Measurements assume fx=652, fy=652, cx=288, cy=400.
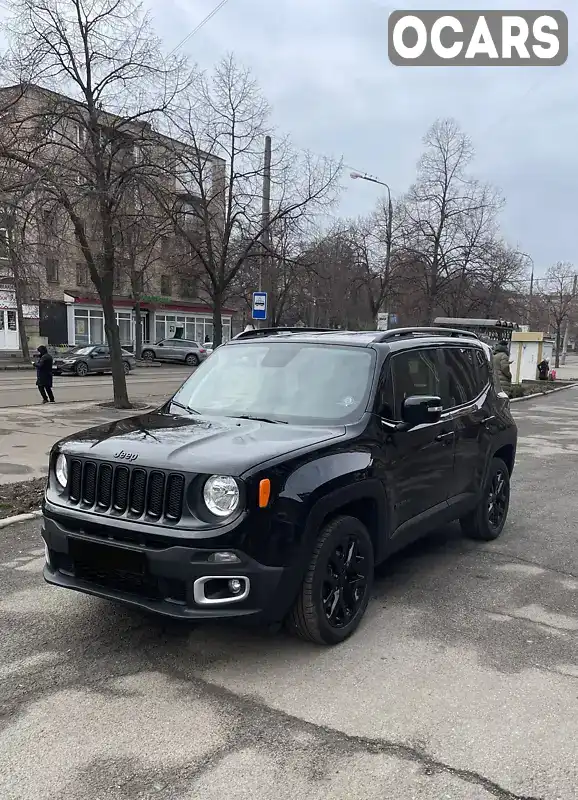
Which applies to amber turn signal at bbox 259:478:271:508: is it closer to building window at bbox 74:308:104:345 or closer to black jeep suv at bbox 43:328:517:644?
black jeep suv at bbox 43:328:517:644

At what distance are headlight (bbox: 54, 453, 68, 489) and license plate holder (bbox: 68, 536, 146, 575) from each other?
16.3 inches

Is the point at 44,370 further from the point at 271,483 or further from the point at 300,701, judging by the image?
the point at 300,701

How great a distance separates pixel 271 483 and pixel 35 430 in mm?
10521

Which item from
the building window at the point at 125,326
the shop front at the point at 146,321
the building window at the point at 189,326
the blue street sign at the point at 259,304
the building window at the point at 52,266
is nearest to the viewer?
the building window at the point at 52,266

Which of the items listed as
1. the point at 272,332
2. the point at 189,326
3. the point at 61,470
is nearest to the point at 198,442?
the point at 61,470

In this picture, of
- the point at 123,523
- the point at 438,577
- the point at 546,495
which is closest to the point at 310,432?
the point at 123,523

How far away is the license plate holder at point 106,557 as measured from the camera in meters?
3.41

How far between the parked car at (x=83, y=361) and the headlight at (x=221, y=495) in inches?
1098

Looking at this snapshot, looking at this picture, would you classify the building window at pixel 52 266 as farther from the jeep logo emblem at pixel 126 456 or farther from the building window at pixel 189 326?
the building window at pixel 189 326

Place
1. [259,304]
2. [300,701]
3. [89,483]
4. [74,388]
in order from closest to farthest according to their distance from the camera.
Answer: [300,701]
[89,483]
[259,304]
[74,388]

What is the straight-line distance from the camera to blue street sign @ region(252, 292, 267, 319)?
1848 centimetres

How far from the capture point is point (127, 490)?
11.6ft

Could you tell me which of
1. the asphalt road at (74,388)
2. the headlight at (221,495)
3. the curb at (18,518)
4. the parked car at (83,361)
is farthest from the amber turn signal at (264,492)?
the parked car at (83,361)

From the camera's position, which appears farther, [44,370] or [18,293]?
[18,293]
